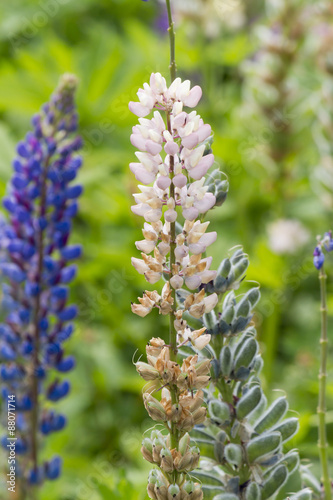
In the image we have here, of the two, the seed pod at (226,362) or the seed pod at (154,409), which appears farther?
the seed pod at (226,362)

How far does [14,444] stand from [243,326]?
76cm

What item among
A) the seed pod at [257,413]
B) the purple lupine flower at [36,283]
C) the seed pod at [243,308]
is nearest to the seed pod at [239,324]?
the seed pod at [243,308]

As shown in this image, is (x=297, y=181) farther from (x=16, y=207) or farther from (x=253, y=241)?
(x=16, y=207)

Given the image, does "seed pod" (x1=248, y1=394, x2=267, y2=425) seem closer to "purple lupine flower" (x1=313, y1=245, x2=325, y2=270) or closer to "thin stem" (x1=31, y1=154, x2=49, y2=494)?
"purple lupine flower" (x1=313, y1=245, x2=325, y2=270)

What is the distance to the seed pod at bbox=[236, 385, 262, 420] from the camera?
74cm

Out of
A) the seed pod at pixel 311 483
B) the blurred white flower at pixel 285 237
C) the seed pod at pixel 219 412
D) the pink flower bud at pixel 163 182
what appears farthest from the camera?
the blurred white flower at pixel 285 237

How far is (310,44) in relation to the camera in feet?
9.14

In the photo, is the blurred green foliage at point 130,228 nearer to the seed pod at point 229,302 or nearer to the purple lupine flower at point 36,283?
the purple lupine flower at point 36,283

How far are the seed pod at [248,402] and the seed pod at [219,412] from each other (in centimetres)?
1

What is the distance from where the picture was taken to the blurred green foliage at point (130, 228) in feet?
7.21

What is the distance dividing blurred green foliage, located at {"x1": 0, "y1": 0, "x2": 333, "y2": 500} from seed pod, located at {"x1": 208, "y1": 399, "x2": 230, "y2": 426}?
1.03m

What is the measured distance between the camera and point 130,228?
267 centimetres

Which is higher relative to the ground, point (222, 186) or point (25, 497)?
point (222, 186)

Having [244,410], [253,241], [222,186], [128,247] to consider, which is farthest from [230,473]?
[253,241]
